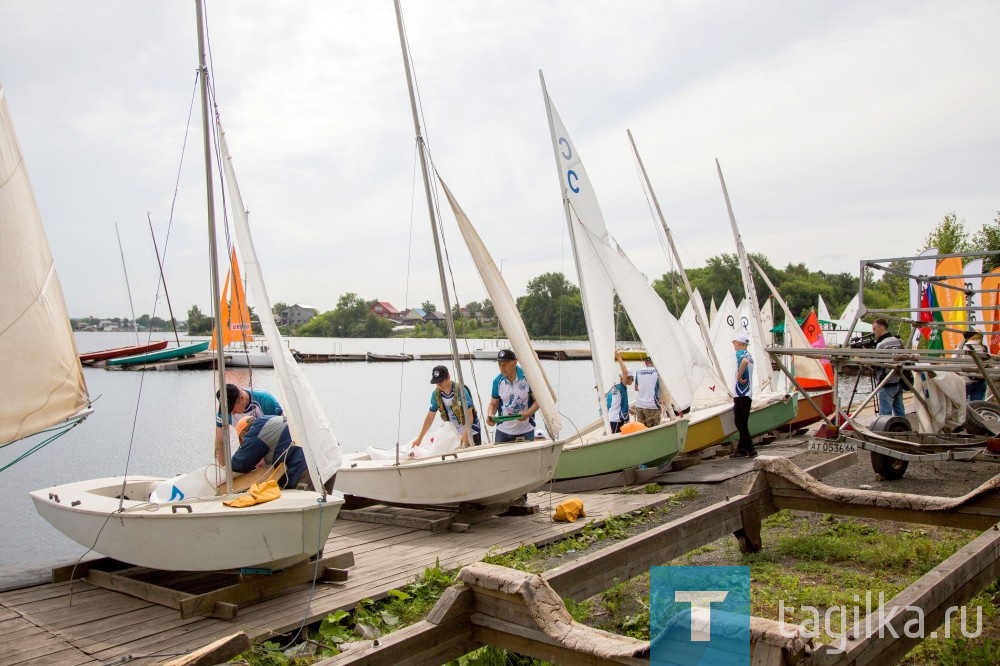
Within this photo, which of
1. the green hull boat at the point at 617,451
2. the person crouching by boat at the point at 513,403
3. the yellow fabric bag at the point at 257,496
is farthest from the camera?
the green hull boat at the point at 617,451

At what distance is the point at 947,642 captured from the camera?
15.2ft

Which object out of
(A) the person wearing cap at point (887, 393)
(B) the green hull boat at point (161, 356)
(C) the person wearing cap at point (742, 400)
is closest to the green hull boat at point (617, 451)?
(C) the person wearing cap at point (742, 400)

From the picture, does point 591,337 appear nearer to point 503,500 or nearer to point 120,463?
point 503,500

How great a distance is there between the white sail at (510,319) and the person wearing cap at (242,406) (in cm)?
305

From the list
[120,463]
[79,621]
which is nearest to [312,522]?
[79,621]

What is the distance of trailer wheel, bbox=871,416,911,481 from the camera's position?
9.73 metres

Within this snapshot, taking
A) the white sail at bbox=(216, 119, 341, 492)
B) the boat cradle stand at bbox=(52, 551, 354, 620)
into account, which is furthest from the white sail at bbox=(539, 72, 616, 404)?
the boat cradle stand at bbox=(52, 551, 354, 620)

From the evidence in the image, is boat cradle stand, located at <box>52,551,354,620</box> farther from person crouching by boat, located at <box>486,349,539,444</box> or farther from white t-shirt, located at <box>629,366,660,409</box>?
white t-shirt, located at <box>629,366,660,409</box>

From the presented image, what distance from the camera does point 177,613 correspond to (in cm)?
628

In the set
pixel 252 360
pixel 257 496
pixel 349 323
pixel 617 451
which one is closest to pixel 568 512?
pixel 617 451

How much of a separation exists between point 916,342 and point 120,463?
2138 centimetres

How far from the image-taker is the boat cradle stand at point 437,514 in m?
9.02

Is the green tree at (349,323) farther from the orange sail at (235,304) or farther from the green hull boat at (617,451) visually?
the green hull boat at (617,451)

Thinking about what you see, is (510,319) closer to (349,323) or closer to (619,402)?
(619,402)
